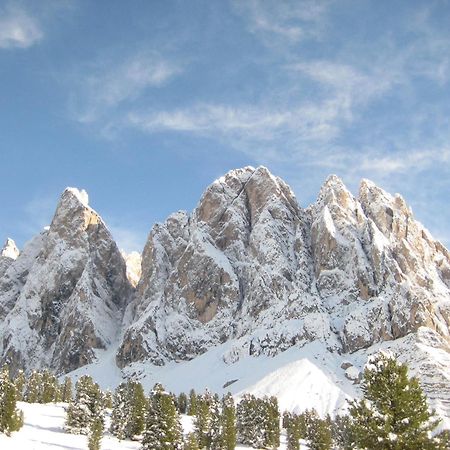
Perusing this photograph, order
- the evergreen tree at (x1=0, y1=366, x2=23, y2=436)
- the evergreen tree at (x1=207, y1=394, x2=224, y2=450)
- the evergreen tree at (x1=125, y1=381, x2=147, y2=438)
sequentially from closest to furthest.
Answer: the evergreen tree at (x1=0, y1=366, x2=23, y2=436)
the evergreen tree at (x1=207, y1=394, x2=224, y2=450)
the evergreen tree at (x1=125, y1=381, x2=147, y2=438)

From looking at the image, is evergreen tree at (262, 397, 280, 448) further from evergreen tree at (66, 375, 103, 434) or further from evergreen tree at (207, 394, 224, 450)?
evergreen tree at (66, 375, 103, 434)

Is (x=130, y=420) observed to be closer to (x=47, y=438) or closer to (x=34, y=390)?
(x=47, y=438)

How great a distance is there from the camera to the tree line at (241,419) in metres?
26.9

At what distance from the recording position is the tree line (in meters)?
26.9

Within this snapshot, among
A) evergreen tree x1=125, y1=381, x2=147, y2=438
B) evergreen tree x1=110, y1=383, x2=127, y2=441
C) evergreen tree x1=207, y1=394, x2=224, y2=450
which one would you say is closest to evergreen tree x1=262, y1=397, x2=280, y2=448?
evergreen tree x1=207, y1=394, x2=224, y2=450

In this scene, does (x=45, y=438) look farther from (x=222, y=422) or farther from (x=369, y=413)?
(x=369, y=413)

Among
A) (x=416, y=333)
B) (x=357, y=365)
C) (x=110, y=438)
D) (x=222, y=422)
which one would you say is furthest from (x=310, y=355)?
(x=110, y=438)

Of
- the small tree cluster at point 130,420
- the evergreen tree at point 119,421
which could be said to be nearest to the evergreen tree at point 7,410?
the evergreen tree at point 119,421

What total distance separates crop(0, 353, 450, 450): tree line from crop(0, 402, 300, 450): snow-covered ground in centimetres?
194

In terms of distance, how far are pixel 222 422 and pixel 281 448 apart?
2004 cm

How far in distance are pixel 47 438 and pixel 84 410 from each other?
1273cm

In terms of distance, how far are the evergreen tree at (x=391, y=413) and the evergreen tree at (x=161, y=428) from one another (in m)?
30.8

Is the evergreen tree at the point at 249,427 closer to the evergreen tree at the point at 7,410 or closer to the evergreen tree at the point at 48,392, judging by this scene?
the evergreen tree at the point at 7,410

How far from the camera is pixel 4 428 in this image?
6438 cm
